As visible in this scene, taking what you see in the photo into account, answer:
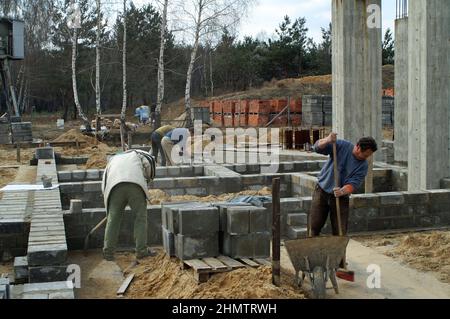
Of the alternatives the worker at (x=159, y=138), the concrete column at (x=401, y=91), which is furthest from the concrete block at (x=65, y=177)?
the concrete column at (x=401, y=91)

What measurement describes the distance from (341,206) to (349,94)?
6188 mm

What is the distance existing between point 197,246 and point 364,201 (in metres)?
3.04

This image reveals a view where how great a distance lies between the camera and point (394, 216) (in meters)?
7.77

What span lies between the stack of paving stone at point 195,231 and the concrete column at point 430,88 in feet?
15.4

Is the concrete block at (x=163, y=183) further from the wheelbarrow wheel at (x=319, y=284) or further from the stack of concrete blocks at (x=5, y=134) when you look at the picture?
the stack of concrete blocks at (x=5, y=134)

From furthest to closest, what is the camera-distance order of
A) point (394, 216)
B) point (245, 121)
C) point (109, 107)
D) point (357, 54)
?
point (109, 107)
point (245, 121)
point (357, 54)
point (394, 216)

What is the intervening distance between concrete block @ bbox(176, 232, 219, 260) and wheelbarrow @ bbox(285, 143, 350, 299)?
0.83 metres

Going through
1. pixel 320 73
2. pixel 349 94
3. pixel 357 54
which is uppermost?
pixel 320 73

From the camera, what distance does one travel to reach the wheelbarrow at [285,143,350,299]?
15.9ft

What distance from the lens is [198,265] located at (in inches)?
198

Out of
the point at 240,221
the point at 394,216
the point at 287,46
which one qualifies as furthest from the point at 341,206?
the point at 287,46

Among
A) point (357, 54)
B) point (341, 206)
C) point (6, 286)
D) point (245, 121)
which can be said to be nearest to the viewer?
point (6, 286)

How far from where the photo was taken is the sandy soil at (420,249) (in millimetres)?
5914
